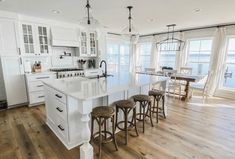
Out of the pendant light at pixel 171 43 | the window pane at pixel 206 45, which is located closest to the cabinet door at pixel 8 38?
the pendant light at pixel 171 43

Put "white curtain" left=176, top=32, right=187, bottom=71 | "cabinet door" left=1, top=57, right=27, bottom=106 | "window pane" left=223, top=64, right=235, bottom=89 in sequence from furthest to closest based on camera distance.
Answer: "white curtain" left=176, top=32, right=187, bottom=71
"window pane" left=223, top=64, right=235, bottom=89
"cabinet door" left=1, top=57, right=27, bottom=106

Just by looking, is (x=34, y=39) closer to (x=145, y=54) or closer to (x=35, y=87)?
(x=35, y=87)

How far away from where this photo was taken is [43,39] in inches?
161

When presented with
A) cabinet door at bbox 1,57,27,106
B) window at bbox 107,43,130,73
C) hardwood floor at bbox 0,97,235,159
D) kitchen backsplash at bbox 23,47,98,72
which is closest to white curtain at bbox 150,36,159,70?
window at bbox 107,43,130,73

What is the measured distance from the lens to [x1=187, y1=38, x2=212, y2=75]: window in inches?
203

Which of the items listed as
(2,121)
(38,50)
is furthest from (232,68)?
(2,121)

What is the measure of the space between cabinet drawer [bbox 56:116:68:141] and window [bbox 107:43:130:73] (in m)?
4.30

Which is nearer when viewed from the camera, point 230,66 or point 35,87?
point 35,87

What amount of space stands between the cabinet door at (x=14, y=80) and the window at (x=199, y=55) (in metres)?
5.87

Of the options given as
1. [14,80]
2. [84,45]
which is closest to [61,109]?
[14,80]

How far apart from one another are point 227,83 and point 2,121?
6.81m

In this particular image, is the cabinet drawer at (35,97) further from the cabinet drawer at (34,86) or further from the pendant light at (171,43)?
the pendant light at (171,43)

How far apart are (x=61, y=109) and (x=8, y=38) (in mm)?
2712

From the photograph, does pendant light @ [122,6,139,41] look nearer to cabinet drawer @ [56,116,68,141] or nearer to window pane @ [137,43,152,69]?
cabinet drawer @ [56,116,68,141]
